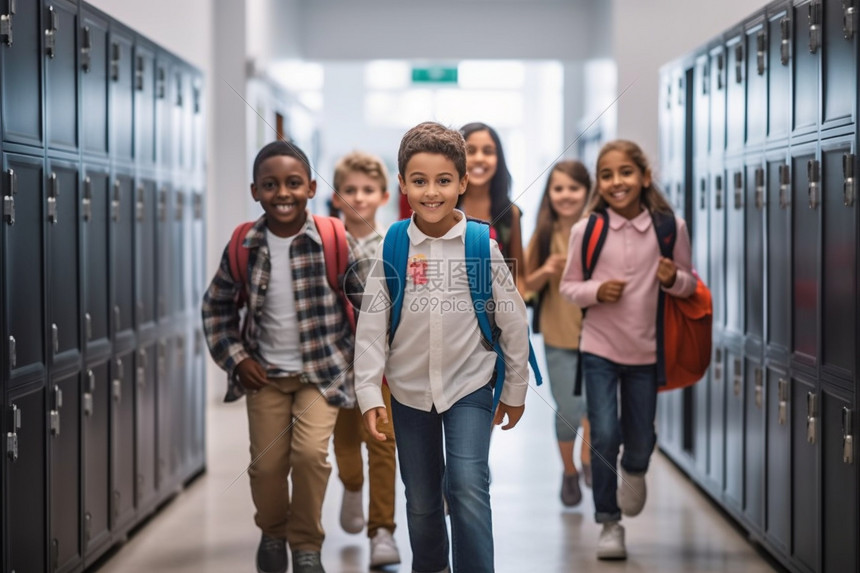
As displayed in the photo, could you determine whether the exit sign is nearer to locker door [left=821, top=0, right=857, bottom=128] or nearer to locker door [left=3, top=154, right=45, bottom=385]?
locker door [left=821, top=0, right=857, bottom=128]

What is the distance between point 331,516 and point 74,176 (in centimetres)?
174

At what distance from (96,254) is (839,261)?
2.30m

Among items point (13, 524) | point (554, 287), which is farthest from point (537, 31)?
point (13, 524)

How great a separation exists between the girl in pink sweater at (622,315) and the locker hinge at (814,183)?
1.67 ft

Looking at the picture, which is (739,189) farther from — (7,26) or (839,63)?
(7,26)

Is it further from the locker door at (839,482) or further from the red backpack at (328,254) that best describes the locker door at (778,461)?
the red backpack at (328,254)

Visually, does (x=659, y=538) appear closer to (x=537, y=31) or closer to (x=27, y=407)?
(x=27, y=407)

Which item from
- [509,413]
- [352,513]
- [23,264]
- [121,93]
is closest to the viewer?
[509,413]

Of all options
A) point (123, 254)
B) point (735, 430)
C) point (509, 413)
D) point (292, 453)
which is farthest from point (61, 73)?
point (735, 430)

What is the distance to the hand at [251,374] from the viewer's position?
10.7ft

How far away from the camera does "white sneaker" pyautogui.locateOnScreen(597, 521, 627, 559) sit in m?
3.75

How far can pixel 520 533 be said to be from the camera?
411 cm

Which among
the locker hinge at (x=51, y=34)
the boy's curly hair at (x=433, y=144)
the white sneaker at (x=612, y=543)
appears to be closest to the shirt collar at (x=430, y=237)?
the boy's curly hair at (x=433, y=144)

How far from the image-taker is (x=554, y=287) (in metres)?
4.63
